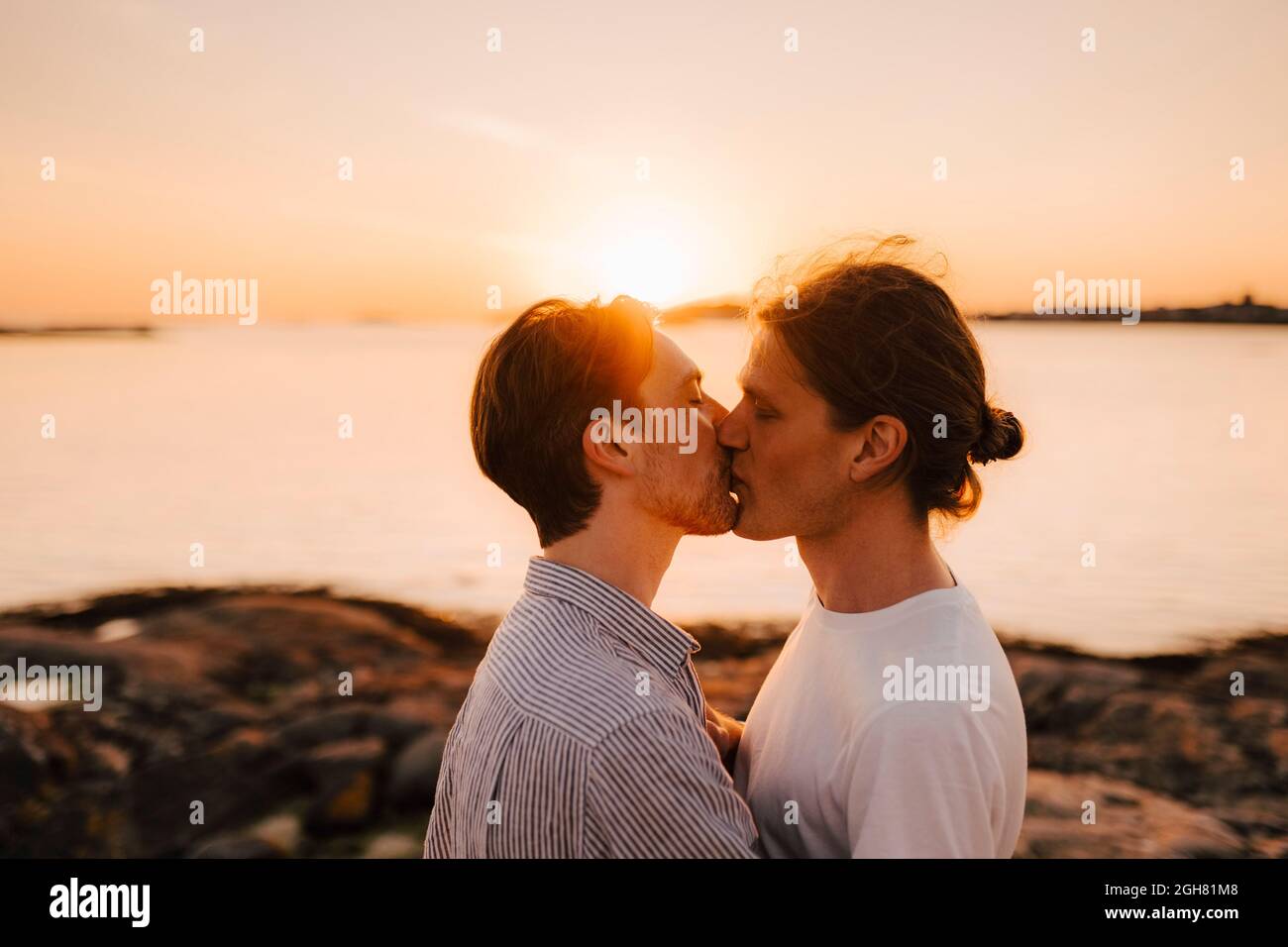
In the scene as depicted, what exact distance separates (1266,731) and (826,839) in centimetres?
651

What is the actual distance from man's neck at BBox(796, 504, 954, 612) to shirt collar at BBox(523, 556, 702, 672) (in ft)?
1.40

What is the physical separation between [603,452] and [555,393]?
190 mm

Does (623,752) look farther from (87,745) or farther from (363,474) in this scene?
(363,474)

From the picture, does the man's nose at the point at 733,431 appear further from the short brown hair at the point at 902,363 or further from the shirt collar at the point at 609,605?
the shirt collar at the point at 609,605

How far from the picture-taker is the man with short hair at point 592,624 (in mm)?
2029

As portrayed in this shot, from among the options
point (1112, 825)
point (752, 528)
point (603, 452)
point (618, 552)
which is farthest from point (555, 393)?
point (1112, 825)

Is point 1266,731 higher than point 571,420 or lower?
lower

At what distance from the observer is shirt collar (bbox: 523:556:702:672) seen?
2312 millimetres

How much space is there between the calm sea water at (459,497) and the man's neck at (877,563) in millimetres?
2947

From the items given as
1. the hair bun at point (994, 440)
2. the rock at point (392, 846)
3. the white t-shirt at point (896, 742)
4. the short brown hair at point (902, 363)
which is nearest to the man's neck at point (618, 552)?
the white t-shirt at point (896, 742)

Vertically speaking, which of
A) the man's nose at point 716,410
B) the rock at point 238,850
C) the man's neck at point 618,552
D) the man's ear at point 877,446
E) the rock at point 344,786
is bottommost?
the rock at point 238,850

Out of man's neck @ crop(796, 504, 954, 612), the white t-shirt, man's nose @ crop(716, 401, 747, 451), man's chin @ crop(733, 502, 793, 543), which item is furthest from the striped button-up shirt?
man's nose @ crop(716, 401, 747, 451)

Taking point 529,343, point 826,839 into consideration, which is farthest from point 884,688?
point 529,343

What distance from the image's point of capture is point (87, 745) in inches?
266
